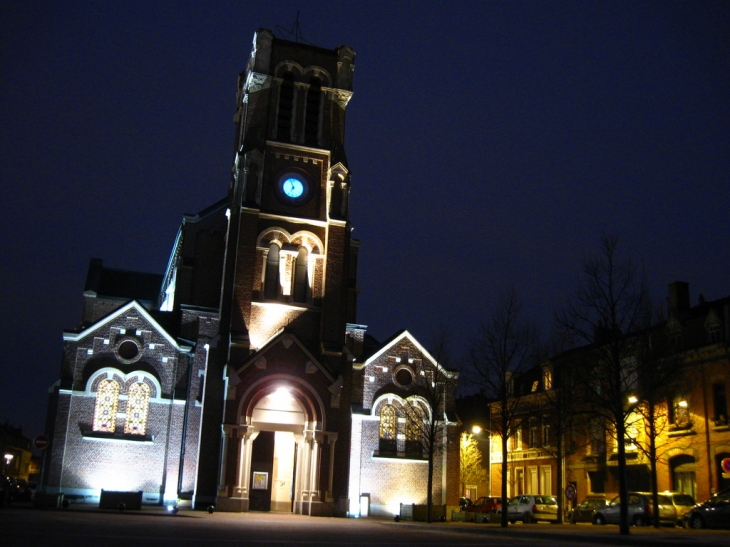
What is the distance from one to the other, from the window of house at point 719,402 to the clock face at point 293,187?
1037 inches

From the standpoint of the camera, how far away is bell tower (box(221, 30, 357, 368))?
4419 cm

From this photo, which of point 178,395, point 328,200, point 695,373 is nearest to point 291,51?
point 328,200

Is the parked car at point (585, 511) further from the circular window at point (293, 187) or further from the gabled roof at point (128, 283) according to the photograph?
the gabled roof at point (128, 283)

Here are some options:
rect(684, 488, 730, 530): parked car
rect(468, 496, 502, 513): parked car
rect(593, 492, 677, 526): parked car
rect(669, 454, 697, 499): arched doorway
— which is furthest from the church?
rect(684, 488, 730, 530): parked car

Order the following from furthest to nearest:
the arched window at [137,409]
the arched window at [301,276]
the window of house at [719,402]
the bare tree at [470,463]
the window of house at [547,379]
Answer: the bare tree at [470,463], the window of house at [547,379], the arched window at [301,276], the arched window at [137,409], the window of house at [719,402]

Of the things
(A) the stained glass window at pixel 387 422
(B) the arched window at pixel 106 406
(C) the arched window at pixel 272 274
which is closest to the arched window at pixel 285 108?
(C) the arched window at pixel 272 274

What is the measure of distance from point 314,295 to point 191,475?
12314mm

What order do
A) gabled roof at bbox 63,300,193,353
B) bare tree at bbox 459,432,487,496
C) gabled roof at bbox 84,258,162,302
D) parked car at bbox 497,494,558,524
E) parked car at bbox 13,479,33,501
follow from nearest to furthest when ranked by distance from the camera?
1. gabled roof at bbox 63,300,193,353
2. parked car at bbox 497,494,558,524
3. parked car at bbox 13,479,33,501
4. gabled roof at bbox 84,258,162,302
5. bare tree at bbox 459,432,487,496

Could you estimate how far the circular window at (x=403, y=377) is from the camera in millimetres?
46603

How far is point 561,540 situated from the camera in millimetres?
24875

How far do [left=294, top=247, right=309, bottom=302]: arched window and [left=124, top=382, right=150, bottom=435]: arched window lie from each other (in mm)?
10141

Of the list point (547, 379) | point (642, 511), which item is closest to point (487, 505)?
point (547, 379)

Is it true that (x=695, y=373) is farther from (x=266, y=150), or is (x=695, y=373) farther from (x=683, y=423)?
(x=266, y=150)

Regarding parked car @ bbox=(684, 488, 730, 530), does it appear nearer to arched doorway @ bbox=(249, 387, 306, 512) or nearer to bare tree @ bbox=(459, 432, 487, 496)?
arched doorway @ bbox=(249, 387, 306, 512)
